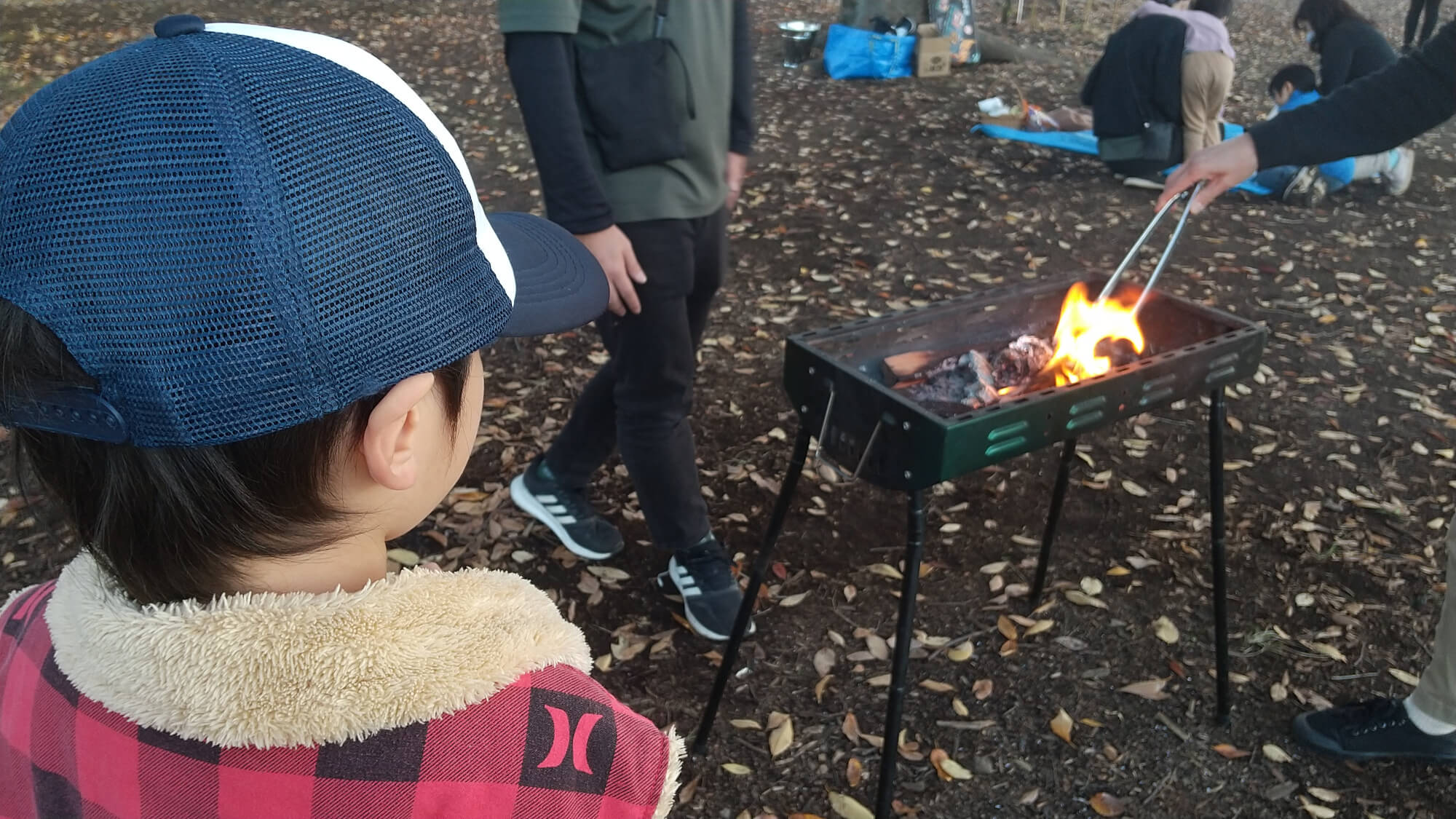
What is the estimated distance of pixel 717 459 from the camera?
159 inches

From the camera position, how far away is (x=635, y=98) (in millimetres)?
2381

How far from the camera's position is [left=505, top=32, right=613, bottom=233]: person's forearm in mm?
2277

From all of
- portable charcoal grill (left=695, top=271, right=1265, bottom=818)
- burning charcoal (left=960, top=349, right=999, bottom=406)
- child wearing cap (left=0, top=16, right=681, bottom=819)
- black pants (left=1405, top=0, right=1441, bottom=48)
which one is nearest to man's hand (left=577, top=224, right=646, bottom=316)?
portable charcoal grill (left=695, top=271, right=1265, bottom=818)

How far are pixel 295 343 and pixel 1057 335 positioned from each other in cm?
220

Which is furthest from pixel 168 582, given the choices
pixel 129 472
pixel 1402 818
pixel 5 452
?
pixel 5 452

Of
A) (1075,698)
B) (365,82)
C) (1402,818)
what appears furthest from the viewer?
(1075,698)

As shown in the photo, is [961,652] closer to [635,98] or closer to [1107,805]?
[1107,805]

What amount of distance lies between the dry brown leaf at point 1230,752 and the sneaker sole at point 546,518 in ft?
6.41

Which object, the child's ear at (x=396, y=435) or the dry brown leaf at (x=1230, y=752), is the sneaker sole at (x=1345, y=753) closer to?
the dry brown leaf at (x=1230, y=752)

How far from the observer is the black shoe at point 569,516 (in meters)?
3.42

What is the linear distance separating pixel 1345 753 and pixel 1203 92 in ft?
19.2

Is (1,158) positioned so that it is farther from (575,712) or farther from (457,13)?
(457,13)

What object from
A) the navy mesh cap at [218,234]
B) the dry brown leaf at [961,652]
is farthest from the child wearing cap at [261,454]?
the dry brown leaf at [961,652]

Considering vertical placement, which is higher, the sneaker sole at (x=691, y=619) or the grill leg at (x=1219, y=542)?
the grill leg at (x=1219, y=542)
